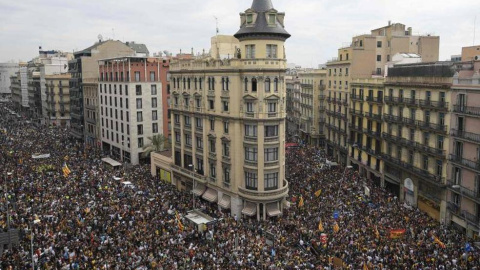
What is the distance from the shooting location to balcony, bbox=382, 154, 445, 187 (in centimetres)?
4916

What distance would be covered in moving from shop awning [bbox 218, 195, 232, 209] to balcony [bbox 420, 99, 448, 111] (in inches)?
1085

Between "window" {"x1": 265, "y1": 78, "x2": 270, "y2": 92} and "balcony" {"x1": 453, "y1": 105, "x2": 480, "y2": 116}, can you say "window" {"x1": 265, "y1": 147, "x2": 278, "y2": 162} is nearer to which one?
"window" {"x1": 265, "y1": 78, "x2": 270, "y2": 92}

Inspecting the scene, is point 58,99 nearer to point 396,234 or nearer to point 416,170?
point 416,170

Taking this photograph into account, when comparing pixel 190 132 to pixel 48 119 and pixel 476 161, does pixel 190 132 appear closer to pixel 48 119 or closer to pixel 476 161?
pixel 476 161

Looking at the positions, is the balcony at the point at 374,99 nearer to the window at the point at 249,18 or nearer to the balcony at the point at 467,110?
the balcony at the point at 467,110

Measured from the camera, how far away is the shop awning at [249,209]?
49825 mm

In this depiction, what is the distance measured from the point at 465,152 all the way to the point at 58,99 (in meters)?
115

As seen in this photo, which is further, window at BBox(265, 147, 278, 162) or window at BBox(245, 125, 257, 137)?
window at BBox(265, 147, 278, 162)

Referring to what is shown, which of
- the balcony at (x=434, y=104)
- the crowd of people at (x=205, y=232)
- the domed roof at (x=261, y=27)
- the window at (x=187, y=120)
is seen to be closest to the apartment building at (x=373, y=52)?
the crowd of people at (x=205, y=232)

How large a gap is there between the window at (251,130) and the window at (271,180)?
5.16 meters

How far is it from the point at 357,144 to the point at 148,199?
37.7 meters

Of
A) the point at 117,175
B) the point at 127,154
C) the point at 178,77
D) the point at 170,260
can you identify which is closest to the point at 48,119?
the point at 127,154

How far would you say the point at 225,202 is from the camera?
53688mm

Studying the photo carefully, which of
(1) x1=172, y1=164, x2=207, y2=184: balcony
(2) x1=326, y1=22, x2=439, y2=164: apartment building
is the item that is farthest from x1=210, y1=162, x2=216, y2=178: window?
(2) x1=326, y1=22, x2=439, y2=164: apartment building
